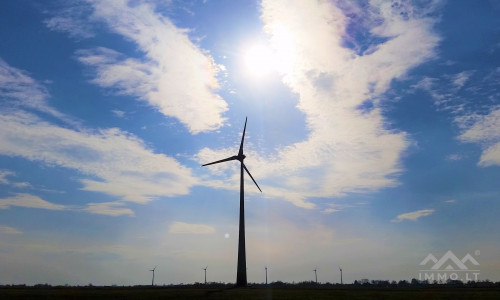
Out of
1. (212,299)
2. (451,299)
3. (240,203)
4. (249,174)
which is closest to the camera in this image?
(212,299)

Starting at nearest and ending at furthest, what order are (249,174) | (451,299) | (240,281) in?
(451,299)
(240,281)
(249,174)

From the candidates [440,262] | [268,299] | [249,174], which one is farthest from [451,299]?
[249,174]

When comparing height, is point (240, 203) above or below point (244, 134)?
below

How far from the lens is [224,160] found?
13788cm

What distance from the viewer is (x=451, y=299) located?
63.6 meters

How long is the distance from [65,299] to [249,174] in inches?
3112

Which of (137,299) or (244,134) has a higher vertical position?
(244,134)

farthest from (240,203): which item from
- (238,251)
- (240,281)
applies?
(240,281)

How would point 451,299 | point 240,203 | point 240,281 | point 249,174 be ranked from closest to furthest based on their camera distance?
point 451,299, point 240,281, point 240,203, point 249,174

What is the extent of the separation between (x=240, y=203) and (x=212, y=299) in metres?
61.2

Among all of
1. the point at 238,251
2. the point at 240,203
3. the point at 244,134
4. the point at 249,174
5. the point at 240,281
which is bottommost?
the point at 240,281

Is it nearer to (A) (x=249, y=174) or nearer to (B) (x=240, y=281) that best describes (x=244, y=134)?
(A) (x=249, y=174)

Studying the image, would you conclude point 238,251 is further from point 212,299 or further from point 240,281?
point 212,299

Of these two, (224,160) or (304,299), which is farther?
(224,160)
